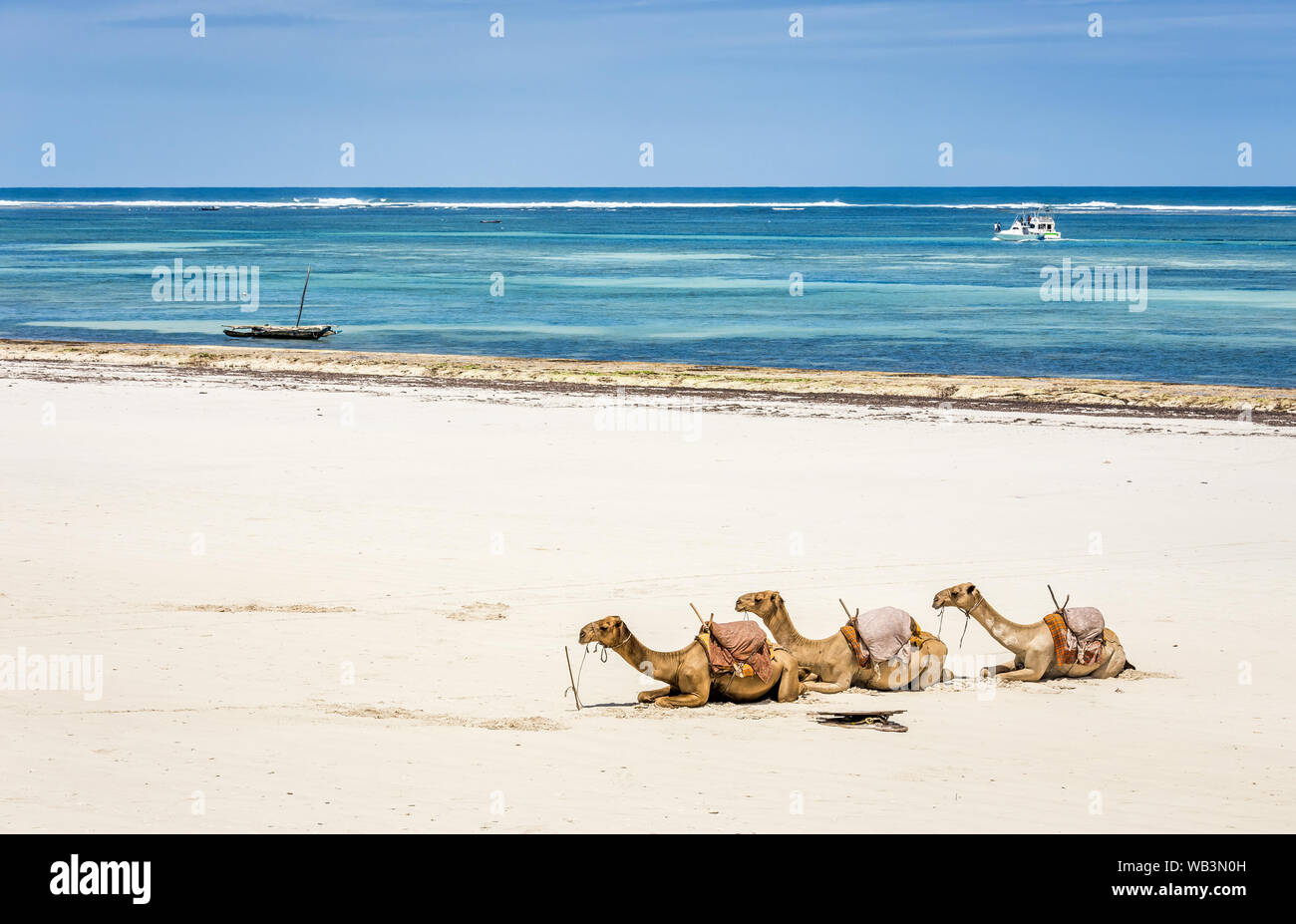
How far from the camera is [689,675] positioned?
342 inches

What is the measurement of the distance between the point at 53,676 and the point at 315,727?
2116mm

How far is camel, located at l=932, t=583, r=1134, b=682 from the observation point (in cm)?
931

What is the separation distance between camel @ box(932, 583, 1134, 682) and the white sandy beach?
0.12 metres

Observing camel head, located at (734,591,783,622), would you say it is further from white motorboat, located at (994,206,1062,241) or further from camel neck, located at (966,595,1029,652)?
white motorboat, located at (994,206,1062,241)

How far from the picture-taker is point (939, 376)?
26.9m

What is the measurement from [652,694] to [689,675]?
1.03 feet

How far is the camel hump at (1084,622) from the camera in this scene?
362 inches

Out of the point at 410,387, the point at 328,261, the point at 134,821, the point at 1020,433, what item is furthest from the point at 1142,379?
the point at 328,261

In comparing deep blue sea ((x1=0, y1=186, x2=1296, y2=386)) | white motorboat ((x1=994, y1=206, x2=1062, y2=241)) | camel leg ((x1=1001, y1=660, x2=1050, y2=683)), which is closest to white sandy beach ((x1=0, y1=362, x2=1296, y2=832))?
camel leg ((x1=1001, y1=660, x2=1050, y2=683))

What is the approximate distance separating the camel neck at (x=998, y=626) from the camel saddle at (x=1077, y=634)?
0.72 feet

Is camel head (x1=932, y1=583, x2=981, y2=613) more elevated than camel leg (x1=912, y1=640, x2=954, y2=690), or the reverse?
camel head (x1=932, y1=583, x2=981, y2=613)

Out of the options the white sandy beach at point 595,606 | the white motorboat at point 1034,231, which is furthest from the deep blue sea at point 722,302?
the white sandy beach at point 595,606

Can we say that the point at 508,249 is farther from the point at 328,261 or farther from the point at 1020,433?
the point at 1020,433

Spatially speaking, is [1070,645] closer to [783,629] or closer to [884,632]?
[884,632]
